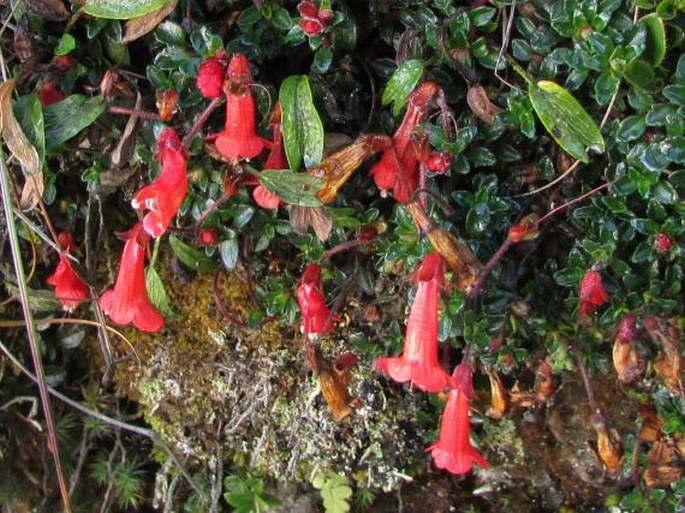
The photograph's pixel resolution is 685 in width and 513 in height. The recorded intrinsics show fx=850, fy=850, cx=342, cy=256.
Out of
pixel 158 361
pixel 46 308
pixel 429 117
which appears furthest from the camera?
pixel 158 361

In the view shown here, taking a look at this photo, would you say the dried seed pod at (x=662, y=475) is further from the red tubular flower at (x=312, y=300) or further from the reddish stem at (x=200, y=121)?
the reddish stem at (x=200, y=121)

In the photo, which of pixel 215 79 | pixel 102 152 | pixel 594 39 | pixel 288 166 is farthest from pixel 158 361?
pixel 594 39

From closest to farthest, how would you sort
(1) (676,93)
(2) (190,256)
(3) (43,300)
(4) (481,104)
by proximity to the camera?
1. (1) (676,93)
2. (4) (481,104)
3. (2) (190,256)
4. (3) (43,300)

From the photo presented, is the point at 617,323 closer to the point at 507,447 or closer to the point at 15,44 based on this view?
the point at 507,447

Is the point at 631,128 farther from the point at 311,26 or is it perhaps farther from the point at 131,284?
the point at 131,284

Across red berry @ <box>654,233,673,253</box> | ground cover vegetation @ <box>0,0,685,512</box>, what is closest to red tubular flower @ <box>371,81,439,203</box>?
ground cover vegetation @ <box>0,0,685,512</box>

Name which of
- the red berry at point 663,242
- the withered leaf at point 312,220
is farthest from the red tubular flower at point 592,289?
the withered leaf at point 312,220

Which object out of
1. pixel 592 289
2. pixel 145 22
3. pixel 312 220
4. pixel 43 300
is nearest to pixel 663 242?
pixel 592 289

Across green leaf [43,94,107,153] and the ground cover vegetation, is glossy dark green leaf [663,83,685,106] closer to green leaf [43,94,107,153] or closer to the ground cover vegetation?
the ground cover vegetation
